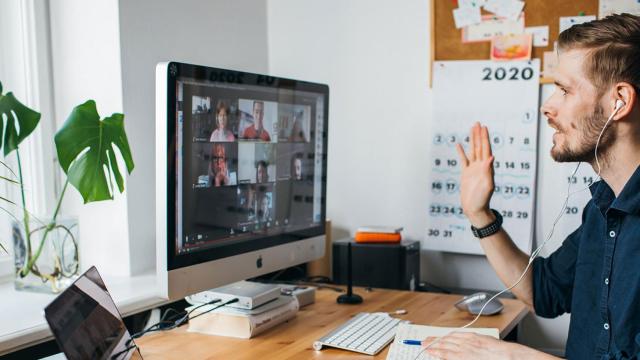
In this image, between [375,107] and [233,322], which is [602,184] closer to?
[233,322]

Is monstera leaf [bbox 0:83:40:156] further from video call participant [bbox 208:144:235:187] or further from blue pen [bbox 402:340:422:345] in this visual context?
blue pen [bbox 402:340:422:345]

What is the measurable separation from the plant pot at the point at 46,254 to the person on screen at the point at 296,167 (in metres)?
0.58

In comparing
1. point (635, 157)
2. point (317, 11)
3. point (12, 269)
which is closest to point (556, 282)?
point (635, 157)

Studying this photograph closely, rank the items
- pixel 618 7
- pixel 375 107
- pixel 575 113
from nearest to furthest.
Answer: pixel 575 113 < pixel 618 7 < pixel 375 107

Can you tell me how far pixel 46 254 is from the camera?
1744mm

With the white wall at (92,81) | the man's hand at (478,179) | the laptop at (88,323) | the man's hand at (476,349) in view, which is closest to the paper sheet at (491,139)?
the man's hand at (478,179)

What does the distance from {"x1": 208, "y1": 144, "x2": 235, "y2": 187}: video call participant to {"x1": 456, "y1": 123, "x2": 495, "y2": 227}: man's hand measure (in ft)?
1.90

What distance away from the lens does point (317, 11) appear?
2490 millimetres

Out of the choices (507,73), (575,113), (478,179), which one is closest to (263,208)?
(478,179)

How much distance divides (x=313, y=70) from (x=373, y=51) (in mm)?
243

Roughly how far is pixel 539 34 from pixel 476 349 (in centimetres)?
119

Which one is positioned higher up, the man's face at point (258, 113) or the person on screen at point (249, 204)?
the man's face at point (258, 113)

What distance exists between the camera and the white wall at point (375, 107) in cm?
233

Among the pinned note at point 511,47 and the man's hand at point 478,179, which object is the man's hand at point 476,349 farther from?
the pinned note at point 511,47
